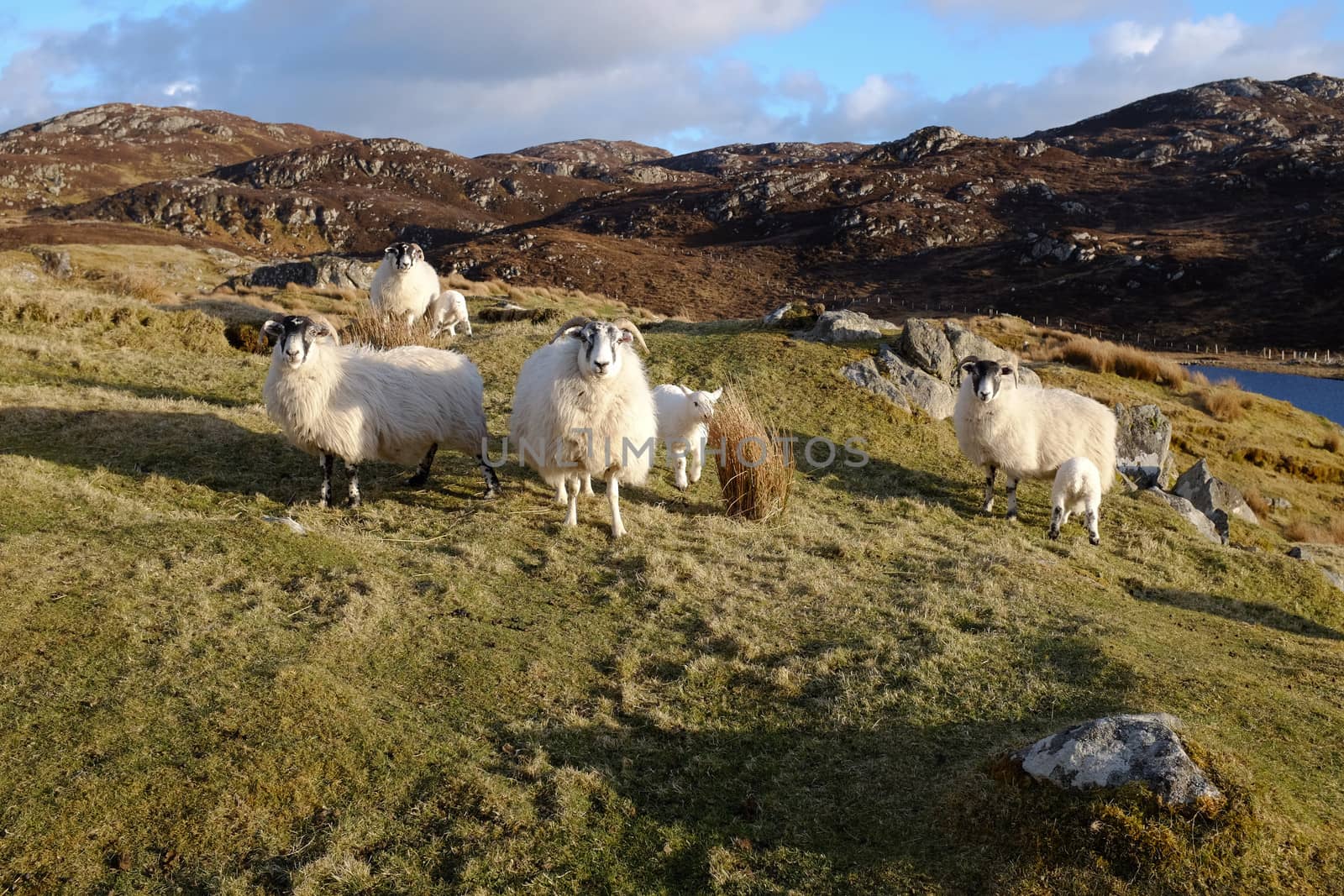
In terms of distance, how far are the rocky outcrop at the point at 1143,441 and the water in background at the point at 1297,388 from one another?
15.6 meters

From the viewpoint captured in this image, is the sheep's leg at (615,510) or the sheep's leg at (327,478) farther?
the sheep's leg at (327,478)

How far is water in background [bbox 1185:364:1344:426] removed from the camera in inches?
1243

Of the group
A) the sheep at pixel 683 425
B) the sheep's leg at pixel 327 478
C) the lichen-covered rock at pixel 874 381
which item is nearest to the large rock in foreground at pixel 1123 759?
the sheep at pixel 683 425

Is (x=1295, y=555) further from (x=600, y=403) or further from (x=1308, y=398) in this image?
(x=1308, y=398)

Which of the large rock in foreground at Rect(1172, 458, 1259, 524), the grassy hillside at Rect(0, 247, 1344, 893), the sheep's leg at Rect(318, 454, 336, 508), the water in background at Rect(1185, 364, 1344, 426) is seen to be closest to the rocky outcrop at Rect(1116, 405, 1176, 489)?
the large rock in foreground at Rect(1172, 458, 1259, 524)

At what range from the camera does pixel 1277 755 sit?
16.8 feet

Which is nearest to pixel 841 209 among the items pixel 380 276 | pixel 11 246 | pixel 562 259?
pixel 562 259

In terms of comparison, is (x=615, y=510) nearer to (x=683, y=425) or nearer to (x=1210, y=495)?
(x=683, y=425)

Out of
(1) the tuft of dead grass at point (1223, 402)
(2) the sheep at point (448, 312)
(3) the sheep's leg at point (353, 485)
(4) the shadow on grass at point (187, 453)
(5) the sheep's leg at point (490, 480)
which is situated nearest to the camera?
(3) the sheep's leg at point (353, 485)

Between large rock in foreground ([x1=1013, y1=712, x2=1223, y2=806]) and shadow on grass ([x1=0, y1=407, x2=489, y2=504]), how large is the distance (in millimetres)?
7517

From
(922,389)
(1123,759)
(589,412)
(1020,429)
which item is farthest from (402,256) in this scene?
(1123,759)

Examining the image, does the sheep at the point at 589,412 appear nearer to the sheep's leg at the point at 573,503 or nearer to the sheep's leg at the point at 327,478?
the sheep's leg at the point at 573,503

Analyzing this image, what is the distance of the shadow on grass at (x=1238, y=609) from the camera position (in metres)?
9.43

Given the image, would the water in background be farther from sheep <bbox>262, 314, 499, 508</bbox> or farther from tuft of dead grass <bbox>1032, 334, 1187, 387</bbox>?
sheep <bbox>262, 314, 499, 508</bbox>
